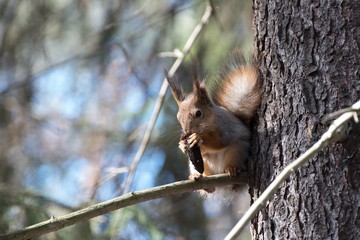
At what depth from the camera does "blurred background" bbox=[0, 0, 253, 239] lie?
3164 mm

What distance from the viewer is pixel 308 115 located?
1.93 m

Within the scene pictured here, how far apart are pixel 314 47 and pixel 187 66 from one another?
201cm

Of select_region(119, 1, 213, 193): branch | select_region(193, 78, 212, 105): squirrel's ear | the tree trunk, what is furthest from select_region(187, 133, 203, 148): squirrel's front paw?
select_region(119, 1, 213, 193): branch

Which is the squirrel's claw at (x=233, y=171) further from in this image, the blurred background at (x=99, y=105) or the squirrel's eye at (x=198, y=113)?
the blurred background at (x=99, y=105)

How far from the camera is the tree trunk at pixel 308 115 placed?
1849 millimetres

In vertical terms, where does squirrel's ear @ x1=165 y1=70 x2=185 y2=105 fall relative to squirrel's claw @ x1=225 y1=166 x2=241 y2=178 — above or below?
above

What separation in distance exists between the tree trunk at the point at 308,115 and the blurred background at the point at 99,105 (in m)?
0.92

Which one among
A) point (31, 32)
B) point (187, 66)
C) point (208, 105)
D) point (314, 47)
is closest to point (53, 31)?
point (31, 32)

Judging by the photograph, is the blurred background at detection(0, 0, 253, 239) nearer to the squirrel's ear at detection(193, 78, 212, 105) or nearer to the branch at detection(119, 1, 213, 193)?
the branch at detection(119, 1, 213, 193)

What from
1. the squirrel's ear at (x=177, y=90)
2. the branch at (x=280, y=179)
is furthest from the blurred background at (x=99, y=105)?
the branch at (x=280, y=179)

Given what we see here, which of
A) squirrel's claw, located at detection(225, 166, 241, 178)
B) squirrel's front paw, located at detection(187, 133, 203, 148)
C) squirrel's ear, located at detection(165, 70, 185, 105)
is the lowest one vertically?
squirrel's claw, located at detection(225, 166, 241, 178)

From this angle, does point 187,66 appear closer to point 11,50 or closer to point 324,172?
Answer: point 11,50

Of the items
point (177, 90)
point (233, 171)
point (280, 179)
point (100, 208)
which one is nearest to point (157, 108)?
point (177, 90)

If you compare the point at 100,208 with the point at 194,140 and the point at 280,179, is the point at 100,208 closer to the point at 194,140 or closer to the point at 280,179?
the point at 194,140
